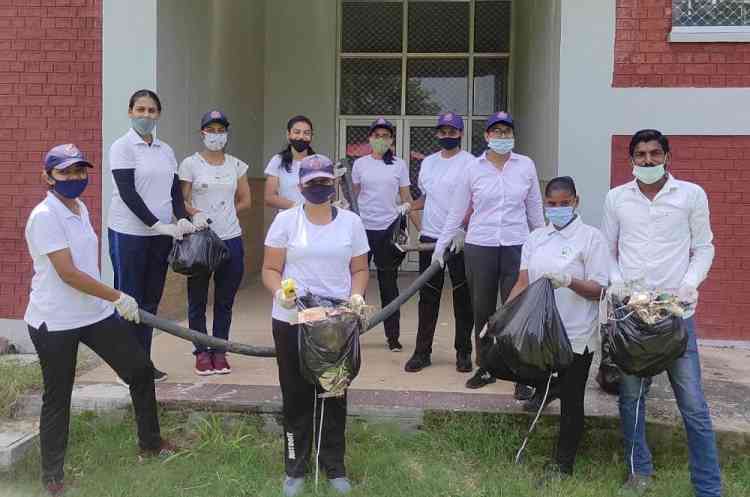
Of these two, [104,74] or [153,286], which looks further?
[104,74]

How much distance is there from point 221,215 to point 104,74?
223 cm

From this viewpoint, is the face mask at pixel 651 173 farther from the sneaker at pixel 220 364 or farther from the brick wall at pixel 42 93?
the brick wall at pixel 42 93

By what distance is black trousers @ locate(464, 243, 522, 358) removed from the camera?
4754mm

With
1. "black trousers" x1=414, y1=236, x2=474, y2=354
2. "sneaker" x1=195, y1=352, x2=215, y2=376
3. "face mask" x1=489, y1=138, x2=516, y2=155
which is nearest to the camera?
"face mask" x1=489, y1=138, x2=516, y2=155

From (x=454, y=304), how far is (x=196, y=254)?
184 cm

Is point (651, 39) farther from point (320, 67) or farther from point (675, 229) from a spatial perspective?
point (320, 67)

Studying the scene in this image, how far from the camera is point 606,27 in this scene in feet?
20.4

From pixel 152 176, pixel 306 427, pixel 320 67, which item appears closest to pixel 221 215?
pixel 152 176

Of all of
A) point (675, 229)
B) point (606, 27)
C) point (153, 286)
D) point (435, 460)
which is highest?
point (606, 27)

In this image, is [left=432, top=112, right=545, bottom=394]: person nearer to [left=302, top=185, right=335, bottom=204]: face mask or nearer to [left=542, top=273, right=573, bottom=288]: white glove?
[left=542, top=273, right=573, bottom=288]: white glove

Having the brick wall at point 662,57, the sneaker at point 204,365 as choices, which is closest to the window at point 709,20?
the brick wall at point 662,57

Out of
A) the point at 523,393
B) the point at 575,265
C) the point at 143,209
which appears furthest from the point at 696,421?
the point at 143,209

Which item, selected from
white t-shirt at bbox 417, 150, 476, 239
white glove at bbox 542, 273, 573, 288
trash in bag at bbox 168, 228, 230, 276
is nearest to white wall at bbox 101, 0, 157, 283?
trash in bag at bbox 168, 228, 230, 276

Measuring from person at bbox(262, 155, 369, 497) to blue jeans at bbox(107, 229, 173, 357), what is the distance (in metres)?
1.44
